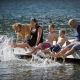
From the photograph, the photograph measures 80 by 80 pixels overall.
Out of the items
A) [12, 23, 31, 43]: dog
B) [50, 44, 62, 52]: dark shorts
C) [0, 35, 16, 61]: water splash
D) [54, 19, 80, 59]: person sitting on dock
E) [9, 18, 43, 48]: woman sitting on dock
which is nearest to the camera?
[54, 19, 80, 59]: person sitting on dock

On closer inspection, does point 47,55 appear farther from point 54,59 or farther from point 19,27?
point 19,27

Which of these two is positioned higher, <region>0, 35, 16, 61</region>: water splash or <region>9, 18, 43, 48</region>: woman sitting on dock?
<region>9, 18, 43, 48</region>: woman sitting on dock

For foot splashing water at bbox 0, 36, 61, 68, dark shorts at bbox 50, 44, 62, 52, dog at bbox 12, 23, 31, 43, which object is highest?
dog at bbox 12, 23, 31, 43

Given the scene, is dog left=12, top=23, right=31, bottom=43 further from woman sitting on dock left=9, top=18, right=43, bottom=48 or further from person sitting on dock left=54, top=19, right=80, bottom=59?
person sitting on dock left=54, top=19, right=80, bottom=59

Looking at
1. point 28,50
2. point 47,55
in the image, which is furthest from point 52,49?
point 28,50

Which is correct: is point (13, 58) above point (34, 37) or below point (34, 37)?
below

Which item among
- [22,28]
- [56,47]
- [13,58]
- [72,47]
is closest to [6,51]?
[13,58]

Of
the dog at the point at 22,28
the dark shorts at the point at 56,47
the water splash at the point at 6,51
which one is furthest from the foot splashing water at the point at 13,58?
the dog at the point at 22,28

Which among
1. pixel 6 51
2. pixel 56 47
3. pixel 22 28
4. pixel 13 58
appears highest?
pixel 22 28

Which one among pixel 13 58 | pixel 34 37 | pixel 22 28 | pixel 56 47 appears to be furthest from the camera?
pixel 22 28

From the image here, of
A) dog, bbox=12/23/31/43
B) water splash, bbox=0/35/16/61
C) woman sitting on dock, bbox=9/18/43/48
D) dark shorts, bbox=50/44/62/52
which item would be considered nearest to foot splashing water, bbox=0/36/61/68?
water splash, bbox=0/35/16/61

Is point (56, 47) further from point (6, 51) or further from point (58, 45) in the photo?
point (6, 51)

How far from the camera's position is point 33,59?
16.4 m

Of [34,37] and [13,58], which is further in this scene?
[34,37]
